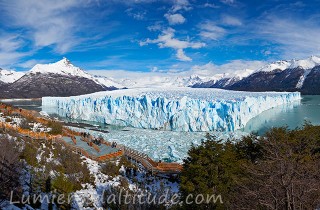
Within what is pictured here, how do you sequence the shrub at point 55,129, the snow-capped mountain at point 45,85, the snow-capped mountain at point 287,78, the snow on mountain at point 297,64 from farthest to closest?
the snow on mountain at point 297,64
the snow-capped mountain at point 45,85
the snow-capped mountain at point 287,78
the shrub at point 55,129

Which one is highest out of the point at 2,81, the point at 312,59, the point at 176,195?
the point at 312,59

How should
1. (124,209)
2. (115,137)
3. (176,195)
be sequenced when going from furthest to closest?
(115,137), (176,195), (124,209)

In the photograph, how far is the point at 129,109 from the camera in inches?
1267

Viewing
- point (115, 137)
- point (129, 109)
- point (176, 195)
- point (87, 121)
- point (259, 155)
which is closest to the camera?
point (176, 195)

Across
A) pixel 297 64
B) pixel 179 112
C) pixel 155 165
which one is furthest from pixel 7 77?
pixel 155 165

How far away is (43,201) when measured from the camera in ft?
31.4

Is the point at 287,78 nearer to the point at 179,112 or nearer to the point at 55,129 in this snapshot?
the point at 179,112

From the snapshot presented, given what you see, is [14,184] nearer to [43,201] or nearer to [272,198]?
[43,201]

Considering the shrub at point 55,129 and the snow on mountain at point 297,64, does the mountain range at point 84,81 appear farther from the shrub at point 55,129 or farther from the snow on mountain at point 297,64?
the shrub at point 55,129

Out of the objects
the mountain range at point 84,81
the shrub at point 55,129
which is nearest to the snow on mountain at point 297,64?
the mountain range at point 84,81

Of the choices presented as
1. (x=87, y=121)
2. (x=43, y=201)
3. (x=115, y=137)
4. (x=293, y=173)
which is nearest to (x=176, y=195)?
(x=43, y=201)

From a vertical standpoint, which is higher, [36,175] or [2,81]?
[2,81]

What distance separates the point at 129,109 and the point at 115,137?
8035 millimetres

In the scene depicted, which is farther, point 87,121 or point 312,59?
point 312,59
